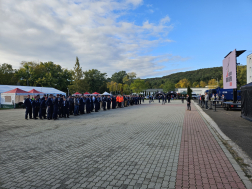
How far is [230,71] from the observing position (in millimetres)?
16188

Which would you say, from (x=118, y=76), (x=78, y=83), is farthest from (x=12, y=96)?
(x=118, y=76)

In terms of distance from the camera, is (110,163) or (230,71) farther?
(230,71)

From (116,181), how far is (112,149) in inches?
81.6

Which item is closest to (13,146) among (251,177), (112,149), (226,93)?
(112,149)

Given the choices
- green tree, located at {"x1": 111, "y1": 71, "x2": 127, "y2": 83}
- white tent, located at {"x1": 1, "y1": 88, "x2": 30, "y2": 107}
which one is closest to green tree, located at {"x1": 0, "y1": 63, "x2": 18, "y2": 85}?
white tent, located at {"x1": 1, "y1": 88, "x2": 30, "y2": 107}

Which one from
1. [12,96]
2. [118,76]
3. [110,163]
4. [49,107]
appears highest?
[118,76]

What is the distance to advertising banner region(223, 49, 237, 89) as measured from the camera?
1508cm

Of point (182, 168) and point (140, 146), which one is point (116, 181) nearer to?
point (182, 168)

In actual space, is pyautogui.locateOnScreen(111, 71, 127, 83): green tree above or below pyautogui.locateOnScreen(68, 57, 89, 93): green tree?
above

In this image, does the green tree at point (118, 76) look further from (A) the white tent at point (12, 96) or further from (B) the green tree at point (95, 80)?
(A) the white tent at point (12, 96)

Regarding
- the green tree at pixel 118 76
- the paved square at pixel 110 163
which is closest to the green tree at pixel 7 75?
the paved square at pixel 110 163

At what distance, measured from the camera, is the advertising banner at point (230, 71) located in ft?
49.5

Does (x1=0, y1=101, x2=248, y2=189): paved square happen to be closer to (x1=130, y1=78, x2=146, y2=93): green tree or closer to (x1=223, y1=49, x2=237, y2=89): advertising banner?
(x1=223, y1=49, x2=237, y2=89): advertising banner

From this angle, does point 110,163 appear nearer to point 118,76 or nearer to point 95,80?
point 95,80
